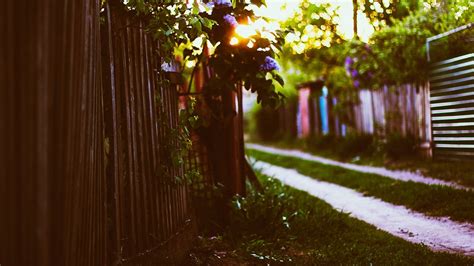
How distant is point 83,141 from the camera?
268 cm

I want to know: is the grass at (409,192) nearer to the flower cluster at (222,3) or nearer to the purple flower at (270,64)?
the purple flower at (270,64)

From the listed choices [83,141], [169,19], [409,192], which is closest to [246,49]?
[169,19]

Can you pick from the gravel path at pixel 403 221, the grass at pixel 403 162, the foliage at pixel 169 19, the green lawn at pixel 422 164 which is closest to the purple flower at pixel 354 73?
the grass at pixel 403 162

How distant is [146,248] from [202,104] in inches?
90.9

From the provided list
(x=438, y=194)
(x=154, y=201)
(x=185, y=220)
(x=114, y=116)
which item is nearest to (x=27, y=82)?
(x=114, y=116)

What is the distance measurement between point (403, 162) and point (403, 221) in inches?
183

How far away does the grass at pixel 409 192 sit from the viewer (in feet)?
20.7

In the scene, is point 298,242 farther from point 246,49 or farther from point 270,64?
point 246,49

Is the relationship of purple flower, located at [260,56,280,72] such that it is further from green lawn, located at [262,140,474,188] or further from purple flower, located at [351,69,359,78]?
purple flower, located at [351,69,359,78]

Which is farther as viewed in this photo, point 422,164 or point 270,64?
point 422,164

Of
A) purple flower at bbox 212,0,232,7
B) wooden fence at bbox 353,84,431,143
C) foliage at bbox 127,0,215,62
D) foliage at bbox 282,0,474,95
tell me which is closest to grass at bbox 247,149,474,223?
wooden fence at bbox 353,84,431,143

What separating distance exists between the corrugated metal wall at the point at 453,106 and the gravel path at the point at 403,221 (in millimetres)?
2351

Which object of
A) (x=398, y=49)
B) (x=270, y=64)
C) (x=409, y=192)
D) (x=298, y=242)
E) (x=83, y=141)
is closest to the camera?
(x=83, y=141)

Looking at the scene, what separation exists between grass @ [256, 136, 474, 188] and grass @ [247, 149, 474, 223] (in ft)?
2.30
